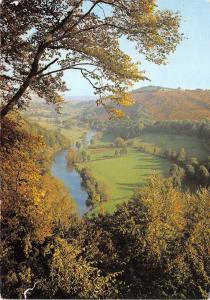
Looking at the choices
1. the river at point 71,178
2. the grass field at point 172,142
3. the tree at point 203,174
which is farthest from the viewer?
the grass field at point 172,142

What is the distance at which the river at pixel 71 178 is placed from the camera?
60656mm

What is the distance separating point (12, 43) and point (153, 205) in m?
13.7

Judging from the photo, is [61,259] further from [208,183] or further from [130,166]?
[130,166]

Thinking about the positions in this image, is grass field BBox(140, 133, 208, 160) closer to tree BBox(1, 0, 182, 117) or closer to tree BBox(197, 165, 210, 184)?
tree BBox(197, 165, 210, 184)

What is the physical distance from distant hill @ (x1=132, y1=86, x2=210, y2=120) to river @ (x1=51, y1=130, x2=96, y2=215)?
1064 inches

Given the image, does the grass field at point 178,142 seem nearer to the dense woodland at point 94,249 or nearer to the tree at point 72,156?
the tree at point 72,156

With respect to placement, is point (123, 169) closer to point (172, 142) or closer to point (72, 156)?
point (172, 142)

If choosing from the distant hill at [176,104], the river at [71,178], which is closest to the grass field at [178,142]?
the distant hill at [176,104]

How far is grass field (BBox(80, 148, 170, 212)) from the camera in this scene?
218ft

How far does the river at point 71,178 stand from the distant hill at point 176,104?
27034mm

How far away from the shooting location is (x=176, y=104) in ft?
332

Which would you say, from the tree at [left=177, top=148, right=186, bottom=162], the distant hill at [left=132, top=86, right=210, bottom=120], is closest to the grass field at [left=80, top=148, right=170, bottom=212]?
the tree at [left=177, top=148, right=186, bottom=162]

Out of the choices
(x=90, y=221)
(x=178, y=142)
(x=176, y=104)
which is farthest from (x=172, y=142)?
(x=90, y=221)

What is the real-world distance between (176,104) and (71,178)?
4405cm
